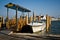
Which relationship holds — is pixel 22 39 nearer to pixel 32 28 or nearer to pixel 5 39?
pixel 5 39

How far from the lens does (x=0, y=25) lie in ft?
108

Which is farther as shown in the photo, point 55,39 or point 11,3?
point 11,3

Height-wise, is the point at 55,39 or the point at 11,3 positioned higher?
the point at 11,3

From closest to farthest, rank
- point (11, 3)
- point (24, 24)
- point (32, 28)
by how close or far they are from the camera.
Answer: point (11, 3)
point (32, 28)
point (24, 24)

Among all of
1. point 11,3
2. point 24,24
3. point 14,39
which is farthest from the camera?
point 24,24

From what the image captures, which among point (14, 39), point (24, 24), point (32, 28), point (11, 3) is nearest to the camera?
point (14, 39)

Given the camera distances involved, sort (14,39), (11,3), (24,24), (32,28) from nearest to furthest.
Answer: (14,39) → (11,3) → (32,28) → (24,24)

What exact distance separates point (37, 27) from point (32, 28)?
1.77 m

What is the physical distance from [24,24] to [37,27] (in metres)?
3.16

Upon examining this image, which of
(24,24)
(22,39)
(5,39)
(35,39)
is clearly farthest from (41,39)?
(24,24)

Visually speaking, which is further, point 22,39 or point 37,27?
point 37,27

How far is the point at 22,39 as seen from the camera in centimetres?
1812

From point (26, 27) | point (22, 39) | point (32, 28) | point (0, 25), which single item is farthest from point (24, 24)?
point (22, 39)

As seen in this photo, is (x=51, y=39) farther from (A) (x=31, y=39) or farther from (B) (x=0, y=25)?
(B) (x=0, y=25)
